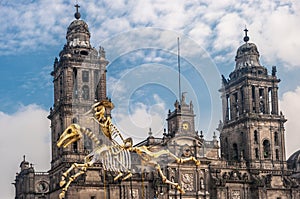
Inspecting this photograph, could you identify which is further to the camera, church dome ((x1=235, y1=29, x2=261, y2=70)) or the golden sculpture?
church dome ((x1=235, y1=29, x2=261, y2=70))

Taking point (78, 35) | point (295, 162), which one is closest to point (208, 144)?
point (78, 35)

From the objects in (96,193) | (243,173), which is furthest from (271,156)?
(96,193)

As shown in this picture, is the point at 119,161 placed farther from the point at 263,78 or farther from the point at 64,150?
the point at 263,78

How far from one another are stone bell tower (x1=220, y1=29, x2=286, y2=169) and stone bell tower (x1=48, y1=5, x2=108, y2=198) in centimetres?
1832

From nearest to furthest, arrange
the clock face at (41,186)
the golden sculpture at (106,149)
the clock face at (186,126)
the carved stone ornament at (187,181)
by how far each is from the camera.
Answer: the golden sculpture at (106,149), the clock face at (186,126), the carved stone ornament at (187,181), the clock face at (41,186)

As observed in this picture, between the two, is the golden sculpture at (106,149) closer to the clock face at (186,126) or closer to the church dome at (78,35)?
the clock face at (186,126)

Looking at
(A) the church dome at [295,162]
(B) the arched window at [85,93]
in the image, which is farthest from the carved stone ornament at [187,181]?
(A) the church dome at [295,162]

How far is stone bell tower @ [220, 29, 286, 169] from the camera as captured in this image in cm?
8444

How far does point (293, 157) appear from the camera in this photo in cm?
9719

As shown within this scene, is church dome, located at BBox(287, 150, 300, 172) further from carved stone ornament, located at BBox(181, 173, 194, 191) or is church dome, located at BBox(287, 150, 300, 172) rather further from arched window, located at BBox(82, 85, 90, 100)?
arched window, located at BBox(82, 85, 90, 100)

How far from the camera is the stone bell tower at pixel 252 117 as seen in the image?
84.4m

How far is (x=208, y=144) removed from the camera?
75.7 m

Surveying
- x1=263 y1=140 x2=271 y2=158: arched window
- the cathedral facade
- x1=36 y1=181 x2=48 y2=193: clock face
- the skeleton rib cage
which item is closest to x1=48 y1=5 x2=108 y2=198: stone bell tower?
the cathedral facade

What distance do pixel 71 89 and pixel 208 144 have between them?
58.2 feet
